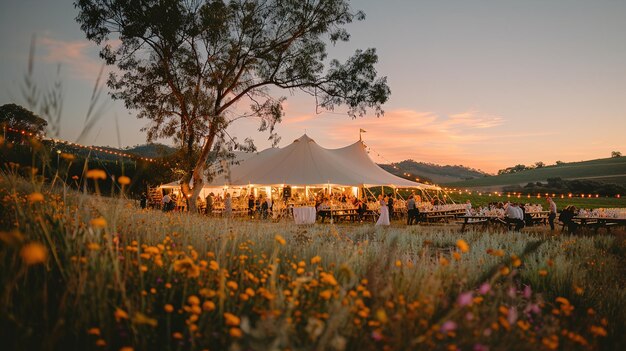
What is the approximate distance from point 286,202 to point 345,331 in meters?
19.2

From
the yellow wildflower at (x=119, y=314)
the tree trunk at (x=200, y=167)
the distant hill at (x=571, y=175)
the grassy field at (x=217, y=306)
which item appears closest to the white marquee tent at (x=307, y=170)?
the tree trunk at (x=200, y=167)

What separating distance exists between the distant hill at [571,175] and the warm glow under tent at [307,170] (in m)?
36.9

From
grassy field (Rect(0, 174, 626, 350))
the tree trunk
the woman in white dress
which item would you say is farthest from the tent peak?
grassy field (Rect(0, 174, 626, 350))

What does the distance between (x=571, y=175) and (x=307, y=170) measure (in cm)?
5100

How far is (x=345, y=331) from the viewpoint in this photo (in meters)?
2.17

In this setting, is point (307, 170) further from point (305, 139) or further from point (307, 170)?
point (305, 139)

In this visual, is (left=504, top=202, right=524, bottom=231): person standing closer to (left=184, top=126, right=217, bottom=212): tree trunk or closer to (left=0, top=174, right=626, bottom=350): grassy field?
(left=0, top=174, right=626, bottom=350): grassy field

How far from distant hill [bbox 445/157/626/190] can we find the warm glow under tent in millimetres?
36852

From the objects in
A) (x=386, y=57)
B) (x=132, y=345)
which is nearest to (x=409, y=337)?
(x=132, y=345)

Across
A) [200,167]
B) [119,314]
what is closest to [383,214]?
[200,167]

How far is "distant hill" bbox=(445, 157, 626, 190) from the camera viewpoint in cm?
5572

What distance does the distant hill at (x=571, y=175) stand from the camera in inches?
2194

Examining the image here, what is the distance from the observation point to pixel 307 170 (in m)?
21.2

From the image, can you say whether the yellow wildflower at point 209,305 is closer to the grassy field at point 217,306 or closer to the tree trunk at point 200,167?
the grassy field at point 217,306
